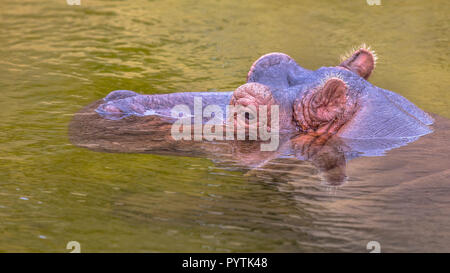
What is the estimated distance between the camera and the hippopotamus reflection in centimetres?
442

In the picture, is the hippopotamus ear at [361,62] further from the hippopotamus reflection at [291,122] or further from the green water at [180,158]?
the green water at [180,158]

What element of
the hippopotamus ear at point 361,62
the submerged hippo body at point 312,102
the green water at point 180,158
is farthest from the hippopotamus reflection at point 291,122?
the hippopotamus ear at point 361,62

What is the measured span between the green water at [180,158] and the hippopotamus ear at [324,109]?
13.9 inches

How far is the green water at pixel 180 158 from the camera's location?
3.55 metres

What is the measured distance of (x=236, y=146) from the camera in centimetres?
451

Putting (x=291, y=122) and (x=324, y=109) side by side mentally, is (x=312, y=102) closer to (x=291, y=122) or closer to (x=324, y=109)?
(x=324, y=109)

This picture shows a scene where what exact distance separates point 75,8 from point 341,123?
230 inches

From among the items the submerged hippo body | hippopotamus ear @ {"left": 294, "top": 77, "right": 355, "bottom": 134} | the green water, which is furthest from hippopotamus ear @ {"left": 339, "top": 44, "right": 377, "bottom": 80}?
the green water

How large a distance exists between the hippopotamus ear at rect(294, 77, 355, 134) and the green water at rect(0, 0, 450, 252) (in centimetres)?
35

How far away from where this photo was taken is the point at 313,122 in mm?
4570
